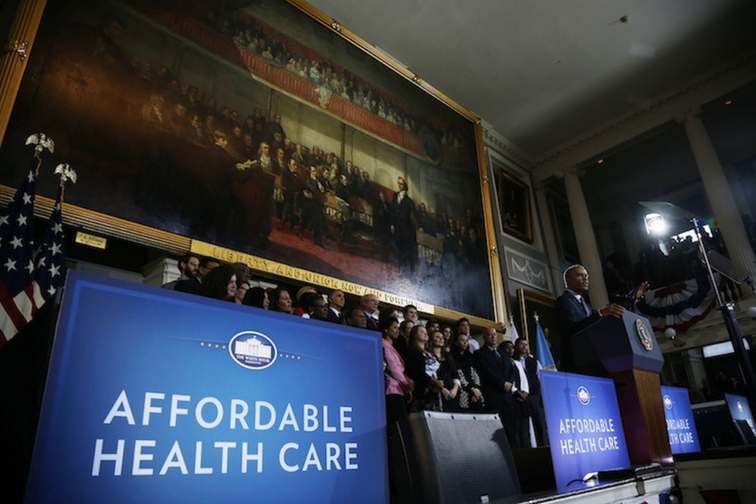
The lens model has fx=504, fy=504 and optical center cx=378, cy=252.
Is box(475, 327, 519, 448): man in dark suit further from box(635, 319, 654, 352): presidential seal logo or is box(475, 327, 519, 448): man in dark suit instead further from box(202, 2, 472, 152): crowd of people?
box(202, 2, 472, 152): crowd of people

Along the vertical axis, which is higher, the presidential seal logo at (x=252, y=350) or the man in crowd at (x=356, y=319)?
the man in crowd at (x=356, y=319)

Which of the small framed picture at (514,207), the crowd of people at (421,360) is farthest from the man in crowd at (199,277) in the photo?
the small framed picture at (514,207)

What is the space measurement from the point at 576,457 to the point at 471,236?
234 inches

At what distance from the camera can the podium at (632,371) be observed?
2111mm

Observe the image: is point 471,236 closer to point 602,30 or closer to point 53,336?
point 602,30

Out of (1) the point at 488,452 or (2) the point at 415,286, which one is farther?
(2) the point at 415,286

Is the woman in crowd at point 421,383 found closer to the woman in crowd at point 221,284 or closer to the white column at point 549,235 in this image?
the woman in crowd at point 221,284

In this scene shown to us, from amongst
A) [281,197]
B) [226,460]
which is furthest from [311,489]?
[281,197]

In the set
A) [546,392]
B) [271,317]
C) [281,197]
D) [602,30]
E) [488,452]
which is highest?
[602,30]

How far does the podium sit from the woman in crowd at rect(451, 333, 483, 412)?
1.86 metres

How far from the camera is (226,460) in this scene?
37.0 inches

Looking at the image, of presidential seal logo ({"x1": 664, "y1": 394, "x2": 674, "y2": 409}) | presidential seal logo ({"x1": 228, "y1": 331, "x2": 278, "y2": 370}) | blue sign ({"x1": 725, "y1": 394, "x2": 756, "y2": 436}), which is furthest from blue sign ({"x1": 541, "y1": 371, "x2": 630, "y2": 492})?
blue sign ({"x1": 725, "y1": 394, "x2": 756, "y2": 436})

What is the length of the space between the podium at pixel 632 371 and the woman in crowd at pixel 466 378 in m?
1.86

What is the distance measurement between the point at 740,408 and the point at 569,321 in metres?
2.31
